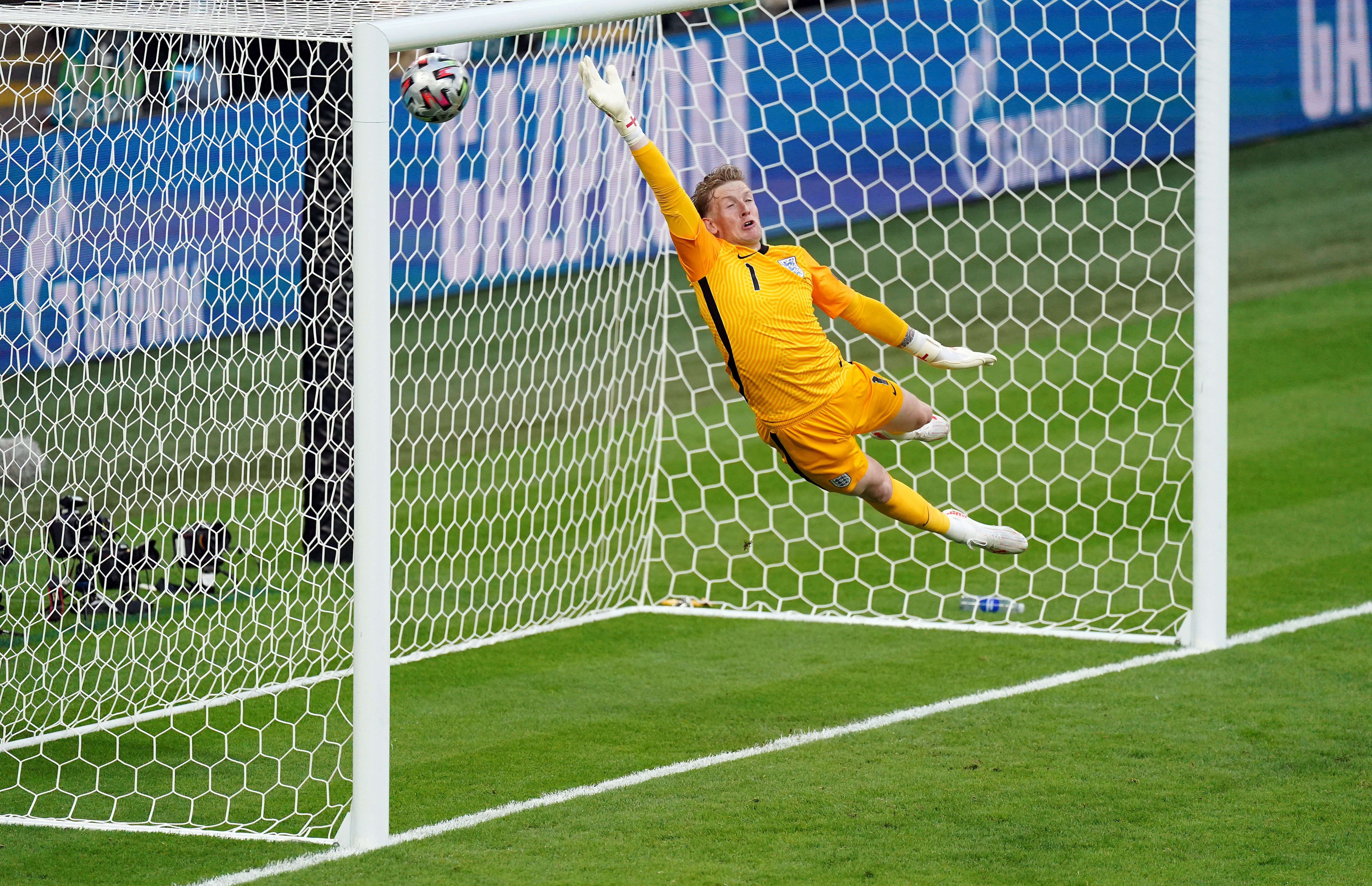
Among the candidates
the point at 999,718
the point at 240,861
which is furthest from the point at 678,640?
the point at 240,861

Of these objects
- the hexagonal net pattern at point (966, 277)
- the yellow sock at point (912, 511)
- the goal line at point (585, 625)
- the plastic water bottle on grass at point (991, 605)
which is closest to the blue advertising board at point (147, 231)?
the goal line at point (585, 625)

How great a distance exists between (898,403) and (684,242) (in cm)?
100

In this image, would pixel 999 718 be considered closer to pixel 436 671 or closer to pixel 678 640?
pixel 678 640

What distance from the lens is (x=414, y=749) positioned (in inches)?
220

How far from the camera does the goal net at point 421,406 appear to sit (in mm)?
6020

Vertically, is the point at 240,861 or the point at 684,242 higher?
the point at 684,242

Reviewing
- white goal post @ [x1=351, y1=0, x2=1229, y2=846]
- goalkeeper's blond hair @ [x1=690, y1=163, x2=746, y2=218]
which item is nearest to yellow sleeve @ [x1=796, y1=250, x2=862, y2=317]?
goalkeeper's blond hair @ [x1=690, y1=163, x2=746, y2=218]

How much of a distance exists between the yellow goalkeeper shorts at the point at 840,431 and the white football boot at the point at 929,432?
0.13 meters

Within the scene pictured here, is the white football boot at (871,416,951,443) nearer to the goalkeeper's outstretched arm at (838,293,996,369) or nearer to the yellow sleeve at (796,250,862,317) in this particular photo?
the goalkeeper's outstretched arm at (838,293,996,369)

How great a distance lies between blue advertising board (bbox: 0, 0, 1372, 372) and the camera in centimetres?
823

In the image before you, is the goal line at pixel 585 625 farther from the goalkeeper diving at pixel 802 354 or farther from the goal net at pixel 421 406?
the goalkeeper diving at pixel 802 354

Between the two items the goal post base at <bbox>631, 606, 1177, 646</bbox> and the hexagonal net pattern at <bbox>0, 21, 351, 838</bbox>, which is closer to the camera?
the hexagonal net pattern at <bbox>0, 21, 351, 838</bbox>

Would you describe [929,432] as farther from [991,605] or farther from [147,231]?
[147,231]

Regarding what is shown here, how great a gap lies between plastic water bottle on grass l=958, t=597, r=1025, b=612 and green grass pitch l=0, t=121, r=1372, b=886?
1.12 ft
